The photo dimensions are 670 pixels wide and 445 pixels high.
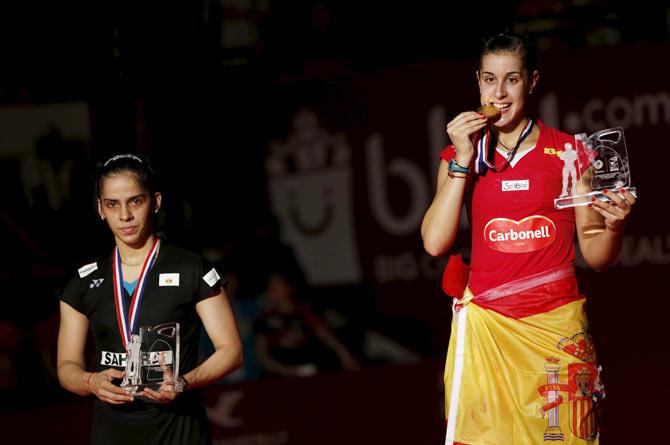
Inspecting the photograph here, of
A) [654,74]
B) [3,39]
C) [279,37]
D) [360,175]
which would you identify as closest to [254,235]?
[360,175]

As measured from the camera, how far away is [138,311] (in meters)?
2.88

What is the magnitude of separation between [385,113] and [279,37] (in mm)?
668

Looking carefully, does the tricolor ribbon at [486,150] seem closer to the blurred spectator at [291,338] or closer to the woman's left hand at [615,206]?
the woman's left hand at [615,206]

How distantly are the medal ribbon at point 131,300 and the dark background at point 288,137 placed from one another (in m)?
1.99

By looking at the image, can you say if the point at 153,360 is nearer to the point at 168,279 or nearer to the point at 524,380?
the point at 168,279

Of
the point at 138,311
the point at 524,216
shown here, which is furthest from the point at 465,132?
the point at 138,311

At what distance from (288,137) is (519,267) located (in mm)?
2571

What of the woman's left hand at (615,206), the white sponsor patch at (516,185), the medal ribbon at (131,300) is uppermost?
the white sponsor patch at (516,185)

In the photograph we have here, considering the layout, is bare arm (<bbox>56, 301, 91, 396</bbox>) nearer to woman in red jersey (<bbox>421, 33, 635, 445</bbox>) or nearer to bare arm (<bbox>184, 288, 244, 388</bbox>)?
bare arm (<bbox>184, 288, 244, 388</bbox>)

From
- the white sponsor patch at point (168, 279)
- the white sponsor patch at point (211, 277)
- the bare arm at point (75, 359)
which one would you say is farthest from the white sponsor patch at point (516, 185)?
the bare arm at point (75, 359)

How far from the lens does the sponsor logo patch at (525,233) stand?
2.91 metres

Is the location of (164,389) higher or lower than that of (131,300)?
lower

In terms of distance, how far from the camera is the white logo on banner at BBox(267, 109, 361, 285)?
5312mm

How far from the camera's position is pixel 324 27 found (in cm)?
530
